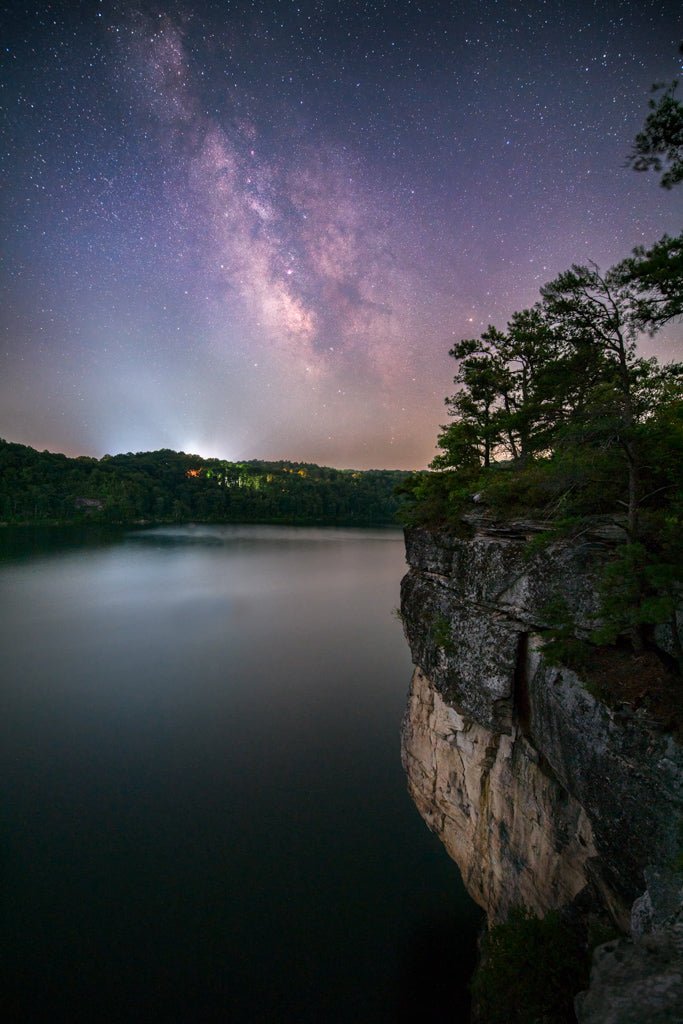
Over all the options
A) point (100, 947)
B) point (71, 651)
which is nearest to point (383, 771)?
point (100, 947)

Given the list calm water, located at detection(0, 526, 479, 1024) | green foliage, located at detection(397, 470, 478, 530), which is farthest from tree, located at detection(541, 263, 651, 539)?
calm water, located at detection(0, 526, 479, 1024)

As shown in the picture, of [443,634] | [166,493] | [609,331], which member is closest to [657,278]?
[609,331]

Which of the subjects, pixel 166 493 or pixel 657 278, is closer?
pixel 657 278

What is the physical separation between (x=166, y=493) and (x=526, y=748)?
12282 centimetres

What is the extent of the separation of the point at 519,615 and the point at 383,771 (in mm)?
11535

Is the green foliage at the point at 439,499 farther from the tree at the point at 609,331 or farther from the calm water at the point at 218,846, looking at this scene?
the calm water at the point at 218,846

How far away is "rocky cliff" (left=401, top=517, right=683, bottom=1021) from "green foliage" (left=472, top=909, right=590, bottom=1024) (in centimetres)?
76

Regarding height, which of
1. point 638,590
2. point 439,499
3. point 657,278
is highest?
point 657,278

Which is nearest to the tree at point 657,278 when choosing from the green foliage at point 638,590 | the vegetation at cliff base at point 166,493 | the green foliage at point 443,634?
the green foliage at point 638,590

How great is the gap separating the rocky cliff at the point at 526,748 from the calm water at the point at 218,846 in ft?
9.13

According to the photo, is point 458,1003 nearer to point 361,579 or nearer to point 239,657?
point 239,657

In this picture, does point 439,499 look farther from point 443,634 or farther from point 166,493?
point 166,493

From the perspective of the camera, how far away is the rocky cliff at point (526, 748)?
16.3 ft

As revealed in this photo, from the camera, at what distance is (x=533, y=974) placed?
529cm
